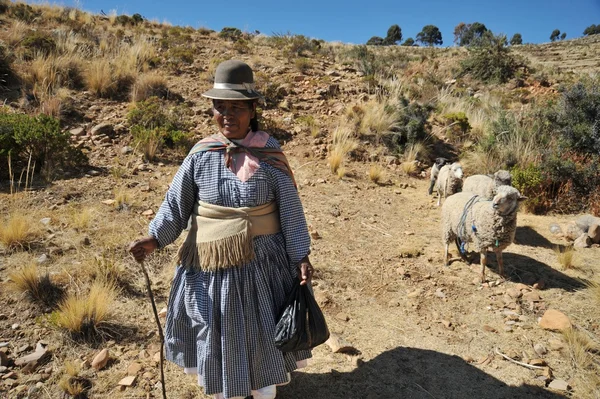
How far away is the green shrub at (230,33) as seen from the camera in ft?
52.6

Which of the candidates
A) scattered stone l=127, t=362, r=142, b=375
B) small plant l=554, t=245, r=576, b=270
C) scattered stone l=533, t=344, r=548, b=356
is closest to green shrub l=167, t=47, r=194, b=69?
scattered stone l=127, t=362, r=142, b=375

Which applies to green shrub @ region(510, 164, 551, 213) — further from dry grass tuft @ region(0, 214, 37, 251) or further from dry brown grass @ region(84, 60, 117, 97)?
dry brown grass @ region(84, 60, 117, 97)

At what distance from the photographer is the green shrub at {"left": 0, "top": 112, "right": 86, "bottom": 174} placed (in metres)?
5.74

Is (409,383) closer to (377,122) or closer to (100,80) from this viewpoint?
(377,122)

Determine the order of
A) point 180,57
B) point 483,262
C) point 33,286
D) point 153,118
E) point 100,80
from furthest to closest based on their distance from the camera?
point 180,57
point 100,80
point 153,118
point 483,262
point 33,286

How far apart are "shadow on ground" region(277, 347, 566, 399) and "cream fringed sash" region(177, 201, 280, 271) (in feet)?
4.29

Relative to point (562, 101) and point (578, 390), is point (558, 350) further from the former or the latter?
point (562, 101)

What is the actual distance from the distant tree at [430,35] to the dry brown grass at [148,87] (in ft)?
169

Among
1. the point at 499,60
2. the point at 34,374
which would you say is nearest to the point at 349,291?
the point at 34,374

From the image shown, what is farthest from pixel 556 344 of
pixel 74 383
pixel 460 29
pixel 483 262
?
pixel 460 29

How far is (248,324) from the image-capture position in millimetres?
2121

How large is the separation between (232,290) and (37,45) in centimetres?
1126

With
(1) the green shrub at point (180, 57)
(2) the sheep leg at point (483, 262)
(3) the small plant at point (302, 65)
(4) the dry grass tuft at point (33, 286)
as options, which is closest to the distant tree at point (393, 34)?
(3) the small plant at point (302, 65)

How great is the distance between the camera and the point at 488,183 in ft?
17.7
